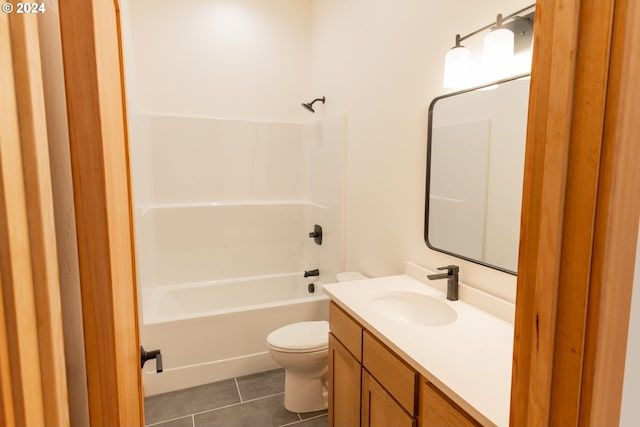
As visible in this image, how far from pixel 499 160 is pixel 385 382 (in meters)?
0.99

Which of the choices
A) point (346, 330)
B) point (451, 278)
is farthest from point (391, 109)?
point (346, 330)

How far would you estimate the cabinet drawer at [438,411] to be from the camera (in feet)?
3.10

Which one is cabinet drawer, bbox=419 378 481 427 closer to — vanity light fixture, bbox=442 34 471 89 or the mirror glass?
the mirror glass

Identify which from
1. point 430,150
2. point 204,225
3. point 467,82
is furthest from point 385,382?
point 204,225

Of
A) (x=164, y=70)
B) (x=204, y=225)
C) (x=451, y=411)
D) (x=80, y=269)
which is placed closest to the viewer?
(x=80, y=269)

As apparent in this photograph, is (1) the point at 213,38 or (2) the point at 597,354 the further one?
(1) the point at 213,38

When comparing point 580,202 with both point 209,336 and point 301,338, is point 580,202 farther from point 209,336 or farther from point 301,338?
point 209,336

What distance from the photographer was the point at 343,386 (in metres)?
1.65

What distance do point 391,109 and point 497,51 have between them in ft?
2.55

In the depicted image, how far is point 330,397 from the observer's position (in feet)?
5.90

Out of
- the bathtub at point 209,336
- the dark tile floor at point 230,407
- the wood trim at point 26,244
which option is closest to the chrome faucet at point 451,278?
the dark tile floor at point 230,407

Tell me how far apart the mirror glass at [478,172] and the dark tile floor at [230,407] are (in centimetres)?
137

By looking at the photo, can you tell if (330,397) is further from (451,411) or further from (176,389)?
(176,389)

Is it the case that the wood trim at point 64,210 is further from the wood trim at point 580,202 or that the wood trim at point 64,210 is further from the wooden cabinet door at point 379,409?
the wooden cabinet door at point 379,409
